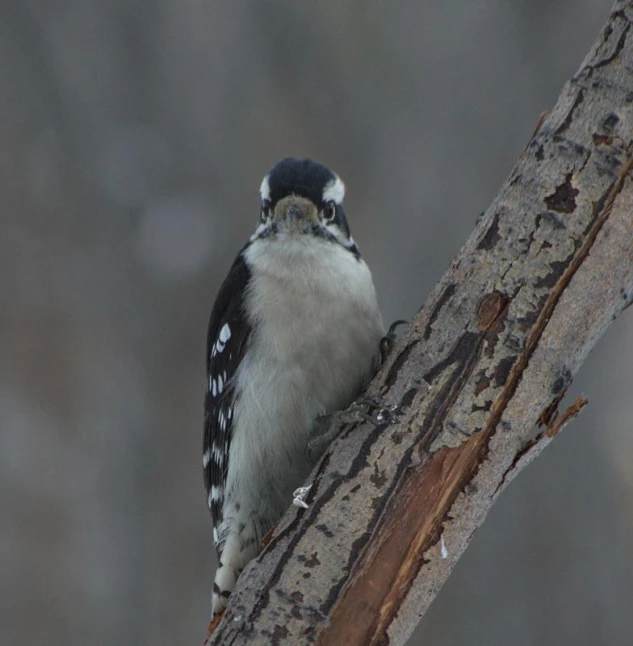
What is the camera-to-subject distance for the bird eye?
348cm

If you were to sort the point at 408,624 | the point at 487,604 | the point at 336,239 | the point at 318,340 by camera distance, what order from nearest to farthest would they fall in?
the point at 408,624 < the point at 318,340 < the point at 336,239 < the point at 487,604

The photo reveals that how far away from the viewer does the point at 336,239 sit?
3520mm

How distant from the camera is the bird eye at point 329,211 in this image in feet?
11.4

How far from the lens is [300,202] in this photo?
11.2 ft

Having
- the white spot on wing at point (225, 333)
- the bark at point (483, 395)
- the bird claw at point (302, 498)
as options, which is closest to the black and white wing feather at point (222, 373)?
Result: the white spot on wing at point (225, 333)

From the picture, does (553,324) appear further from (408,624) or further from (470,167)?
(470,167)

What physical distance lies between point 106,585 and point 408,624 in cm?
318

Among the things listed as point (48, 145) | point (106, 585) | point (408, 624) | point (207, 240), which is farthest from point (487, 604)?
point (48, 145)

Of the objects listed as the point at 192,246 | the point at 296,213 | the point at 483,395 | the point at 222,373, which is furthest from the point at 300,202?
the point at 192,246

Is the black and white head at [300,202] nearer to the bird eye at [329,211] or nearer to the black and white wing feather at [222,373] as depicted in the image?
the bird eye at [329,211]

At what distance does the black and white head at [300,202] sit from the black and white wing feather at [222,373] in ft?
0.70

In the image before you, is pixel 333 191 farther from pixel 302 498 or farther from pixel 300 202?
pixel 302 498

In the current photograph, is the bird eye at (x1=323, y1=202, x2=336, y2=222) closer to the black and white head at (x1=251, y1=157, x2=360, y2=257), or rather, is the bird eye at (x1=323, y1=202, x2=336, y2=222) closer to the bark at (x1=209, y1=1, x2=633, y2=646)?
the black and white head at (x1=251, y1=157, x2=360, y2=257)

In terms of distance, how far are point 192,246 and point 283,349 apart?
88.8 inches
